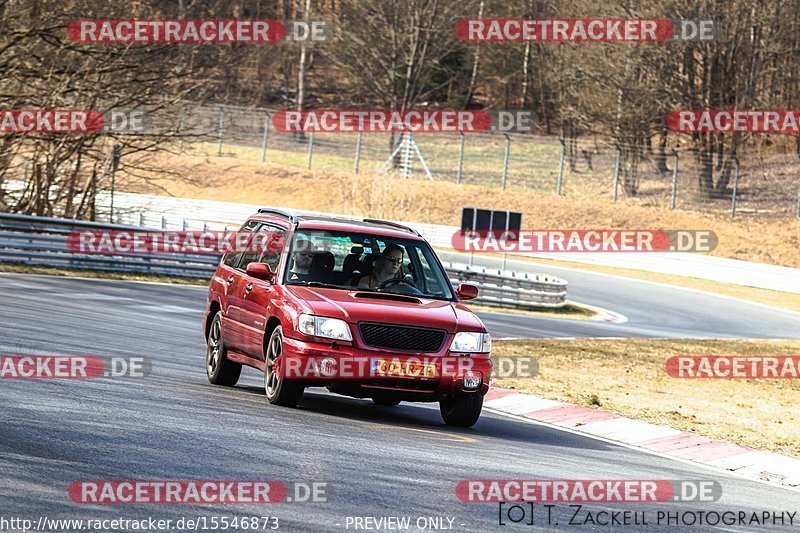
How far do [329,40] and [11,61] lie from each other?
109ft

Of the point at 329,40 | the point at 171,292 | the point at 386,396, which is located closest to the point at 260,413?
the point at 386,396

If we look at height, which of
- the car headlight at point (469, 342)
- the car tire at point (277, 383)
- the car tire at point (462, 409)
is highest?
the car headlight at point (469, 342)

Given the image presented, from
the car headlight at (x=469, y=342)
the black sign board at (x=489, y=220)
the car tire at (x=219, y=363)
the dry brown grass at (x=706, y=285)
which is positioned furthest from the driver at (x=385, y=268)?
the dry brown grass at (x=706, y=285)

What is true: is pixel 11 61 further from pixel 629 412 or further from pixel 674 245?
pixel 674 245

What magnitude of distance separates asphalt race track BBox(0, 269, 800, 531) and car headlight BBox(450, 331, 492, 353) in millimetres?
735

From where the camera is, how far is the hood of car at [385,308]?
1089cm

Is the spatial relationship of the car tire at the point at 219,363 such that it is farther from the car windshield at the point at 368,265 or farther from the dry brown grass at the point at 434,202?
the dry brown grass at the point at 434,202

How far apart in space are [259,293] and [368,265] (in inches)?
40.3

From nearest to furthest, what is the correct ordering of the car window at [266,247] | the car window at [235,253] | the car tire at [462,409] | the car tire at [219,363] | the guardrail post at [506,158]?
1. the car tire at [462,409]
2. the car window at [266,247]
3. the car tire at [219,363]
4. the car window at [235,253]
5. the guardrail post at [506,158]

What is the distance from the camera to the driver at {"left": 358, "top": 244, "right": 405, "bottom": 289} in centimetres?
1184

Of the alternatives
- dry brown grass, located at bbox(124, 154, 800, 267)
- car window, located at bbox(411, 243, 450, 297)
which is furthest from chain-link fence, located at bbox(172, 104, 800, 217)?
car window, located at bbox(411, 243, 450, 297)

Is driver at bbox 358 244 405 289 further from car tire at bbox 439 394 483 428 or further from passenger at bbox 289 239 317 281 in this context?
car tire at bbox 439 394 483 428

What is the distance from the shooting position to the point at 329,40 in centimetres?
6109

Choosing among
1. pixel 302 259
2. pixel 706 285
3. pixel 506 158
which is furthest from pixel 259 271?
pixel 506 158
